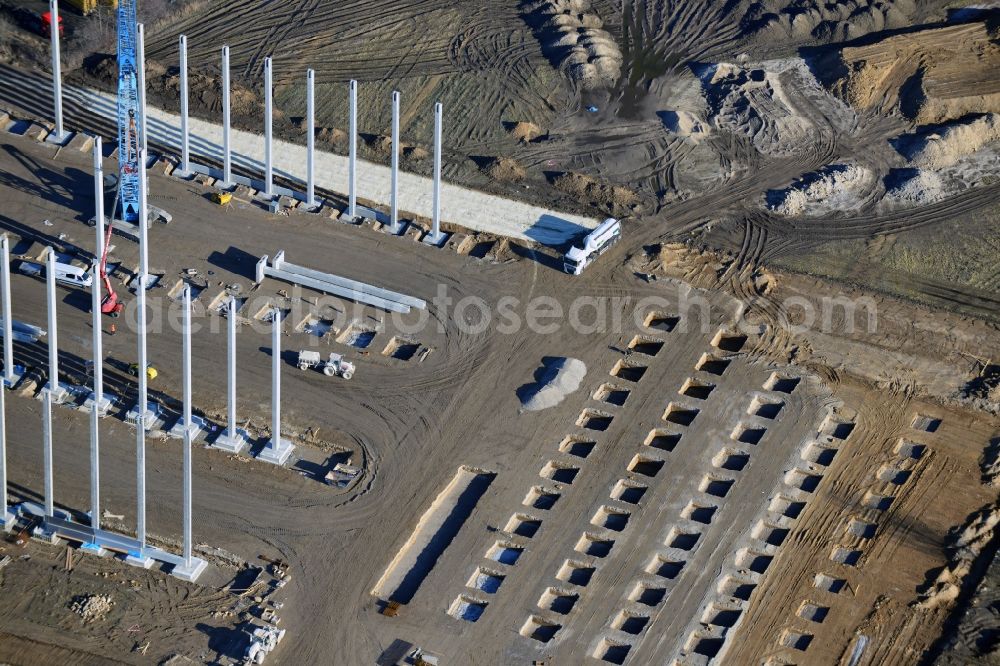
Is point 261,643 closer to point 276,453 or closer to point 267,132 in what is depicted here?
point 276,453

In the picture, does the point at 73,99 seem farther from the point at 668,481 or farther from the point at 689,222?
the point at 668,481

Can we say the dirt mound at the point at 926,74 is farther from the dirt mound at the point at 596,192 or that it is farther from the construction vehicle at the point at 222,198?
the construction vehicle at the point at 222,198

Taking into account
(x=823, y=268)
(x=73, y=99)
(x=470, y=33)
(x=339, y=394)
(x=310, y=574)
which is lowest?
(x=310, y=574)

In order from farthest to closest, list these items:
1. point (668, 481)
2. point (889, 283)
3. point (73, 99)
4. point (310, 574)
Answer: point (73, 99)
point (889, 283)
point (668, 481)
point (310, 574)

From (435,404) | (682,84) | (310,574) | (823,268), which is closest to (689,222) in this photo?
(823,268)

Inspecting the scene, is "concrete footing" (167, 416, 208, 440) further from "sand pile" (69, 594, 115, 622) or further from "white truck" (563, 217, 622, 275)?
"white truck" (563, 217, 622, 275)

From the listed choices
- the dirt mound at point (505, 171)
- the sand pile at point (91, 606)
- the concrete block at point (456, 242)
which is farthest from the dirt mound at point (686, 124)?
the sand pile at point (91, 606)
